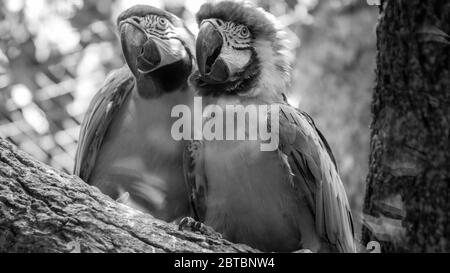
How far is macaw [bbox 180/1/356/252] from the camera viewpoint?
265 cm

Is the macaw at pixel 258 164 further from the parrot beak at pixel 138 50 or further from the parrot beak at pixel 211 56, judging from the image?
the parrot beak at pixel 138 50

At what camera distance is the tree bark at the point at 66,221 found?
A: 201 cm

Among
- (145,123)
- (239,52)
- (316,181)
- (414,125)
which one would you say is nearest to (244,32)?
(239,52)

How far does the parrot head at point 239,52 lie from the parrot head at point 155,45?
132 millimetres

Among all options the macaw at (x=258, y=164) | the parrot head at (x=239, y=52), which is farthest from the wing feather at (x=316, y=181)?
the parrot head at (x=239, y=52)

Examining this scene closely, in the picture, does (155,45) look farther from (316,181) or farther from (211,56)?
(316,181)

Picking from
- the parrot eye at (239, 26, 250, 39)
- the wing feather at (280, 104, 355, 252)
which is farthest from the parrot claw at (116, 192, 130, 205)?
the parrot eye at (239, 26, 250, 39)

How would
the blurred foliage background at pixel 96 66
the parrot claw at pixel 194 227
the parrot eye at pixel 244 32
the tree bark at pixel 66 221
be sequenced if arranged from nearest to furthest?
the tree bark at pixel 66 221, the parrot claw at pixel 194 227, the parrot eye at pixel 244 32, the blurred foliage background at pixel 96 66

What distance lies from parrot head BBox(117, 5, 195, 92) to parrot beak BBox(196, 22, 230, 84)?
0.64 feet

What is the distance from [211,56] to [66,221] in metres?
1.08

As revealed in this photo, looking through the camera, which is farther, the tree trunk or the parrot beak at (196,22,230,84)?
the parrot beak at (196,22,230,84)

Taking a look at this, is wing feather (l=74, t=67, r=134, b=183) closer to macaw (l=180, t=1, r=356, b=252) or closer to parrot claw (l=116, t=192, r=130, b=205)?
parrot claw (l=116, t=192, r=130, b=205)
